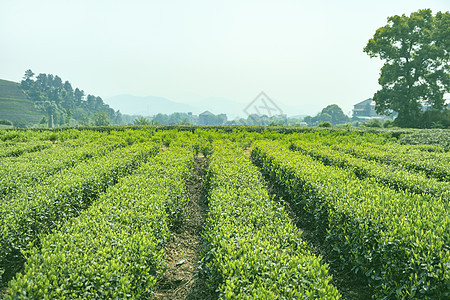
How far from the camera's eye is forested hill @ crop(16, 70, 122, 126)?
10738cm

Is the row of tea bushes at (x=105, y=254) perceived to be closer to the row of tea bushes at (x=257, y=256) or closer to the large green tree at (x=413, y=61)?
the row of tea bushes at (x=257, y=256)

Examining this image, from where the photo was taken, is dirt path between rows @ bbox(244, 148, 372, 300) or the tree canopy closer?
dirt path between rows @ bbox(244, 148, 372, 300)

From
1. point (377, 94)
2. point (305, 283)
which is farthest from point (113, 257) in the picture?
point (377, 94)

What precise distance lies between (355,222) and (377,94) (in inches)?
1418

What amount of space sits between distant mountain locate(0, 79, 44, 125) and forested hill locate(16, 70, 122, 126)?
7.94 feet

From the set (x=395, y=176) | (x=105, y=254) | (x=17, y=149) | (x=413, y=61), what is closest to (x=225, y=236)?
(x=105, y=254)

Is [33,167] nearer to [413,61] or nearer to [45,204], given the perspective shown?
[45,204]

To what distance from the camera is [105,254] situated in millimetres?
3275

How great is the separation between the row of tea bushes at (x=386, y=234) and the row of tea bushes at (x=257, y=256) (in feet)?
2.88

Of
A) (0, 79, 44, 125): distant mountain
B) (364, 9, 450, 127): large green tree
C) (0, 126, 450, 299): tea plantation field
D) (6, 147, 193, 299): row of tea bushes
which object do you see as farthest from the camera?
(0, 79, 44, 125): distant mountain

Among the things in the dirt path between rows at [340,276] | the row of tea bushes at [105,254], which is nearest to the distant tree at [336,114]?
the dirt path between rows at [340,276]

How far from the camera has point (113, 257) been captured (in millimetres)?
3338

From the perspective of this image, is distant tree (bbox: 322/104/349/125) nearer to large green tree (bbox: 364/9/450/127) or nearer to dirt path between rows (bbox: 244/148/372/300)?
large green tree (bbox: 364/9/450/127)

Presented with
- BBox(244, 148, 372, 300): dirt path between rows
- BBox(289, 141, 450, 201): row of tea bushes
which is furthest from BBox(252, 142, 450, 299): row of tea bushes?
BBox(289, 141, 450, 201): row of tea bushes
